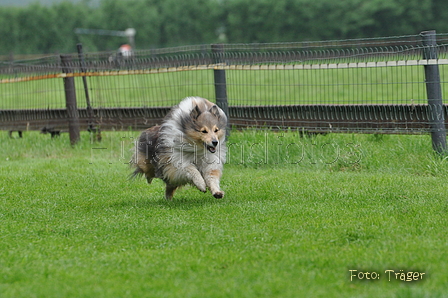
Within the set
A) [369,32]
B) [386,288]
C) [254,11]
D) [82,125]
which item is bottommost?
[386,288]

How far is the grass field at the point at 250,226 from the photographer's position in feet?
14.5

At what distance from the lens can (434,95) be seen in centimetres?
884

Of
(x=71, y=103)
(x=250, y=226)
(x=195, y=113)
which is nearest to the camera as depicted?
(x=250, y=226)

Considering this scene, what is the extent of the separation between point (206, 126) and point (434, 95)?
3.56 m

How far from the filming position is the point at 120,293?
4.25m

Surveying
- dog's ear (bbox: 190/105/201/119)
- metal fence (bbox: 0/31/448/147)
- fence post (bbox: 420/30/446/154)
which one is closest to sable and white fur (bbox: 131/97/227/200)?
dog's ear (bbox: 190/105/201/119)

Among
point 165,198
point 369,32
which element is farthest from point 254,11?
point 165,198

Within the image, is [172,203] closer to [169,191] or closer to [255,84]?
[169,191]

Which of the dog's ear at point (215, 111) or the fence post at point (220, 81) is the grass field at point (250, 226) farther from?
the dog's ear at point (215, 111)

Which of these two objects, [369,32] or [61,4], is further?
[61,4]

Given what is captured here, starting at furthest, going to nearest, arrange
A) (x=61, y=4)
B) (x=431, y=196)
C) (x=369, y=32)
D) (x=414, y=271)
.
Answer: (x=61, y=4) → (x=369, y=32) → (x=431, y=196) → (x=414, y=271)

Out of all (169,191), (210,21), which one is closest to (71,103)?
(169,191)

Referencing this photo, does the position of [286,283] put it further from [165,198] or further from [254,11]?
[254,11]

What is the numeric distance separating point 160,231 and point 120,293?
1706 millimetres
